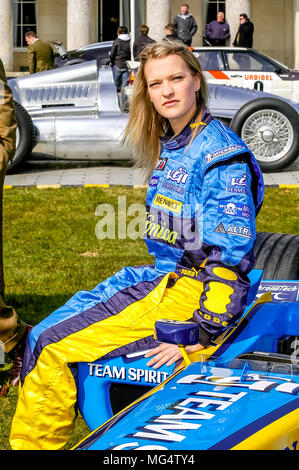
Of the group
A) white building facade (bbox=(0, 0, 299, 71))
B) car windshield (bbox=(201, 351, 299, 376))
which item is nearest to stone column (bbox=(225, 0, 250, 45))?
white building facade (bbox=(0, 0, 299, 71))

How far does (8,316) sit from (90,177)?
19.1ft

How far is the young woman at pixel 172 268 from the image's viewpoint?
2.65m

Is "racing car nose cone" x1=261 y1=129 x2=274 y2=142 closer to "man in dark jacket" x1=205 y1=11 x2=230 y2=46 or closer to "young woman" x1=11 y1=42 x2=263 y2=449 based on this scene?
"young woman" x1=11 y1=42 x2=263 y2=449

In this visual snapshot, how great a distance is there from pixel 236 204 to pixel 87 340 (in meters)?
0.64

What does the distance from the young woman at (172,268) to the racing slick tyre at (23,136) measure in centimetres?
693

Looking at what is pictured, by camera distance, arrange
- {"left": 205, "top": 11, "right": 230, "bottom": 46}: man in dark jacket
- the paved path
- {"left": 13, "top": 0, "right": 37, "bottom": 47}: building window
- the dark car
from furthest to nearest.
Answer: {"left": 13, "top": 0, "right": 37, "bottom": 47}: building window, {"left": 205, "top": 11, "right": 230, "bottom": 46}: man in dark jacket, the dark car, the paved path

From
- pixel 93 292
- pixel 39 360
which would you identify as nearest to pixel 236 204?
pixel 93 292

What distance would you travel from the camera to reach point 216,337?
2619mm

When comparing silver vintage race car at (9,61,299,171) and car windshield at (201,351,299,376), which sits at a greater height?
car windshield at (201,351,299,376)

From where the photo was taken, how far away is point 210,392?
2.21 m

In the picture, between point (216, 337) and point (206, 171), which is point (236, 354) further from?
point (206, 171)

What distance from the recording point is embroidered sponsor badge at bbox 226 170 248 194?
2.68 metres

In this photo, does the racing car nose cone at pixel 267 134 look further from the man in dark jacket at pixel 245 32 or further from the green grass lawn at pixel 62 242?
the man in dark jacket at pixel 245 32

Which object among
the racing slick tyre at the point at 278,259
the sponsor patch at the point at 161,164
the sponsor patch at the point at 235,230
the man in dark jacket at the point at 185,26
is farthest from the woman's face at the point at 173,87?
the man in dark jacket at the point at 185,26
